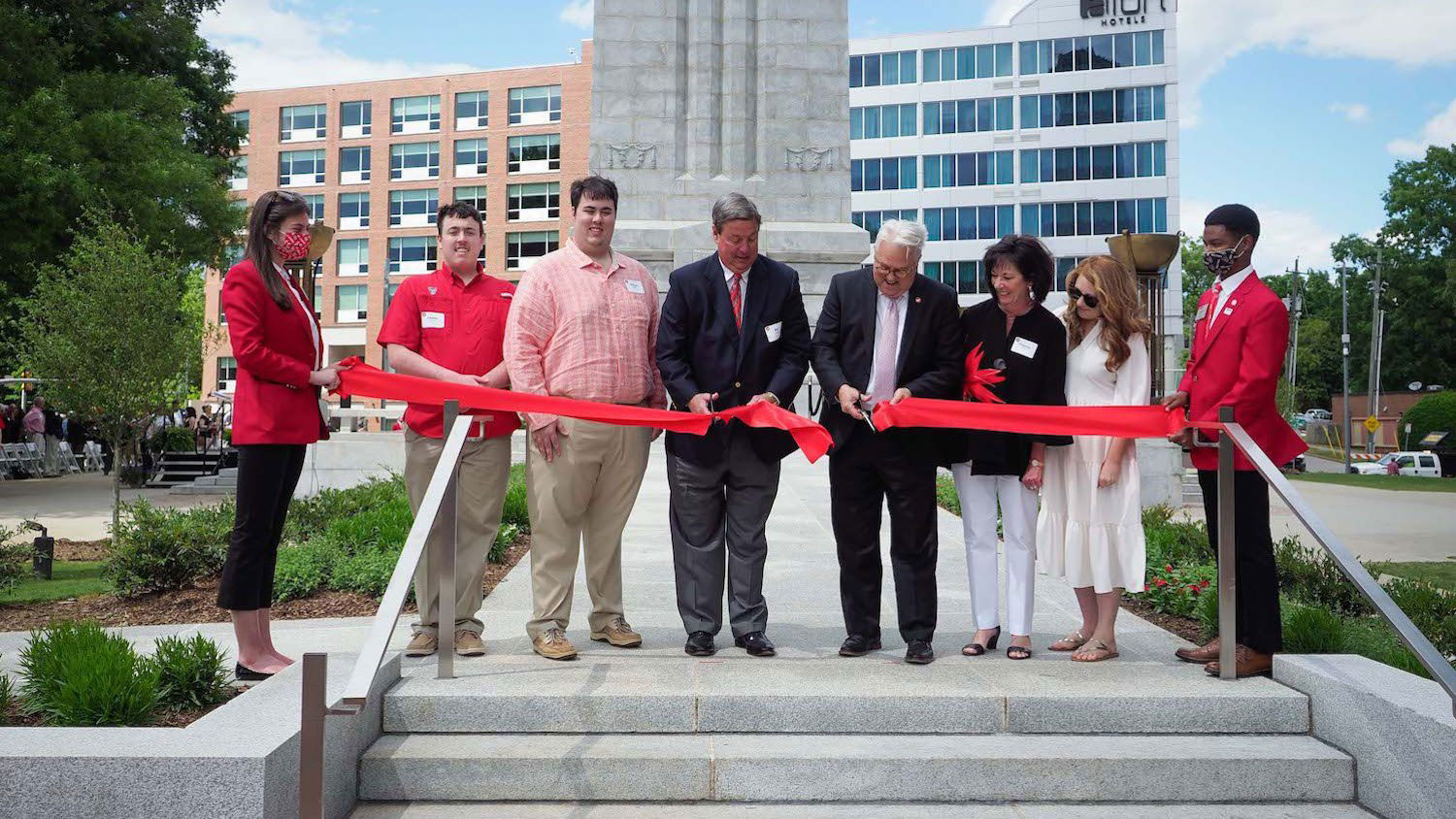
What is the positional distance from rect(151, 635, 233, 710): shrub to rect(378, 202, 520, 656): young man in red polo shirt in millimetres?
1059

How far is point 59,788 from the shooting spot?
3488mm

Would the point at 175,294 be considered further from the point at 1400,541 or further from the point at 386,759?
the point at 1400,541

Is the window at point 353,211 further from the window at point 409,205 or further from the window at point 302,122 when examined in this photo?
the window at point 302,122

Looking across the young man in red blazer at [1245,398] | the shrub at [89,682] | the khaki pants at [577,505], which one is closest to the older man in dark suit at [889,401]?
the khaki pants at [577,505]

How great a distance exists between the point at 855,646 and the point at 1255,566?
1.89m

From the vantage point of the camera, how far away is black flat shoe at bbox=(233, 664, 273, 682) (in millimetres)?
4730

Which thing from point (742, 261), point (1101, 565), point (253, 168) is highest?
point (253, 168)

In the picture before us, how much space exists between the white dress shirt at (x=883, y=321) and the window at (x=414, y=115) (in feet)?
193

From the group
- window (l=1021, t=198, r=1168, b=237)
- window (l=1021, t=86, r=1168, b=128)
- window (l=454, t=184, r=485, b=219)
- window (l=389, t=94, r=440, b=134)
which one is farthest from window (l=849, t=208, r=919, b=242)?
window (l=389, t=94, r=440, b=134)

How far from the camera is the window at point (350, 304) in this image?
59.9m

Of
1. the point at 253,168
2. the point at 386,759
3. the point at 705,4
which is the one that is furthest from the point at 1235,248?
the point at 253,168

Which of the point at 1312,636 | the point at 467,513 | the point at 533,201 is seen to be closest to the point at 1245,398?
the point at 1312,636

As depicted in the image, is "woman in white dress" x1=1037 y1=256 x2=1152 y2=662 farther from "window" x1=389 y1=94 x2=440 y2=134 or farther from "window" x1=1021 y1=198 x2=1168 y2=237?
"window" x1=389 y1=94 x2=440 y2=134

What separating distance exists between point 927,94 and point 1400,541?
4885 cm
